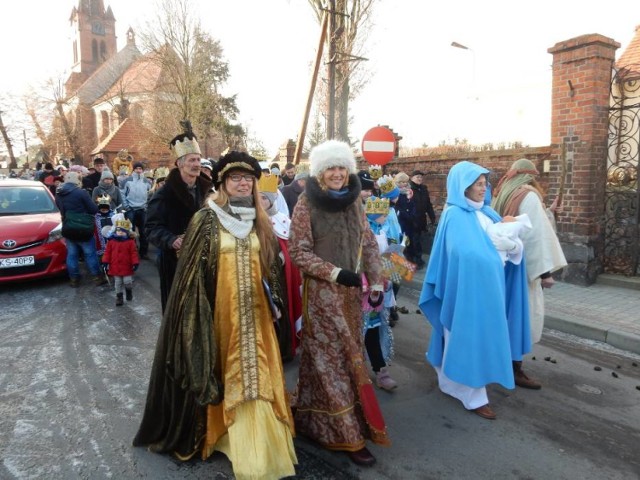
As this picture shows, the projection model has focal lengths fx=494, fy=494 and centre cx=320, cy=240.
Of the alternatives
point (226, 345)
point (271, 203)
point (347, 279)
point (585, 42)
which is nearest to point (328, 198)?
point (347, 279)

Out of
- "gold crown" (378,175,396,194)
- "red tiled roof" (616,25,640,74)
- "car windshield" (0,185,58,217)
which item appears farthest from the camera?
"red tiled roof" (616,25,640,74)

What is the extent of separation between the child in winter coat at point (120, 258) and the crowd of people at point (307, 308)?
3196 mm

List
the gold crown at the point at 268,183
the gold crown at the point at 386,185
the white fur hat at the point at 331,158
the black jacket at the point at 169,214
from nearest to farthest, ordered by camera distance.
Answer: the white fur hat at the point at 331,158 → the black jacket at the point at 169,214 → the gold crown at the point at 268,183 → the gold crown at the point at 386,185

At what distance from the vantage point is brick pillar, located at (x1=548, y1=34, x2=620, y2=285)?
7430 millimetres

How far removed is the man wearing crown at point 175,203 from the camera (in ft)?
13.0

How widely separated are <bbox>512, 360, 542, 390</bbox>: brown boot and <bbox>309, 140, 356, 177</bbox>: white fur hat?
2.51 m

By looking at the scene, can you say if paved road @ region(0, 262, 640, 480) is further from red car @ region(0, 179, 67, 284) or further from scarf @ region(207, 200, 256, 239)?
red car @ region(0, 179, 67, 284)

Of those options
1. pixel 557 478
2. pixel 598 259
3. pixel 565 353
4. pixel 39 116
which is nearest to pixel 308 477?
pixel 557 478

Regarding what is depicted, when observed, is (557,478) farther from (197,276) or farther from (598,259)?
(598,259)

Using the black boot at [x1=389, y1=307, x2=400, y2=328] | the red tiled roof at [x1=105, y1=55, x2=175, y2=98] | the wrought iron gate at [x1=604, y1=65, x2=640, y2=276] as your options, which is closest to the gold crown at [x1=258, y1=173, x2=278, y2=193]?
the black boot at [x1=389, y1=307, x2=400, y2=328]

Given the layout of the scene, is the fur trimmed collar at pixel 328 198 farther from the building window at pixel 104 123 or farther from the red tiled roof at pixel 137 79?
the building window at pixel 104 123

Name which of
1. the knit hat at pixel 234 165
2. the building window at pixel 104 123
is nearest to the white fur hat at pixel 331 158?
the knit hat at pixel 234 165

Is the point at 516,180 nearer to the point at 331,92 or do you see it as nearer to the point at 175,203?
the point at 175,203

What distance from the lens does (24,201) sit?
905 cm
